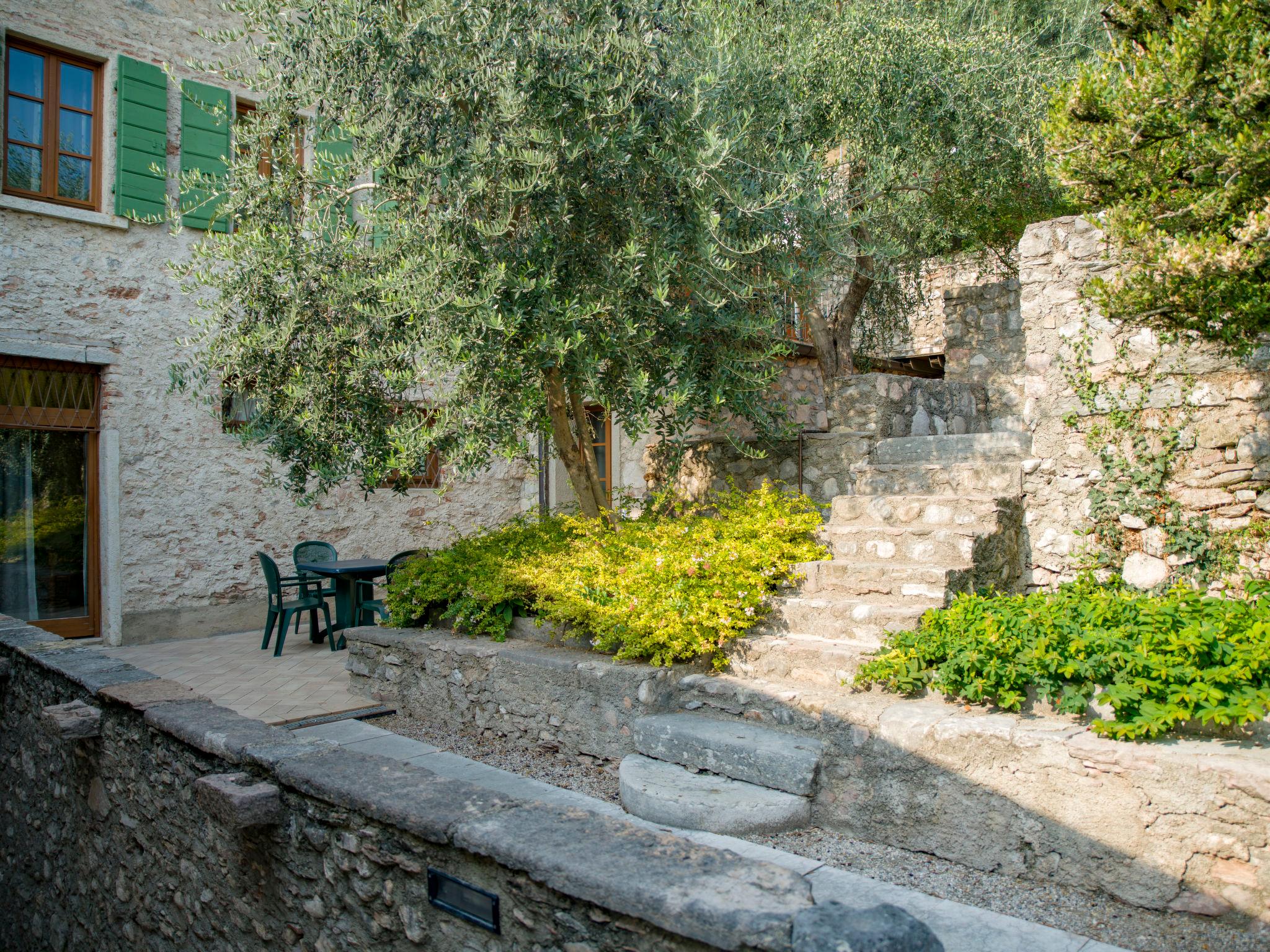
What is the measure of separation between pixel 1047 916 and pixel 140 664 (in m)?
6.82

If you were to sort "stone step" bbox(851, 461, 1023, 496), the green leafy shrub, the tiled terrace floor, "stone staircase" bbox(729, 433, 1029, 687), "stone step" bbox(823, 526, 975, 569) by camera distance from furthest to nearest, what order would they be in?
1. the tiled terrace floor
2. "stone step" bbox(851, 461, 1023, 496)
3. "stone step" bbox(823, 526, 975, 569)
4. "stone staircase" bbox(729, 433, 1029, 687)
5. the green leafy shrub

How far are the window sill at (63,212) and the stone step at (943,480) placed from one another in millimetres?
6954

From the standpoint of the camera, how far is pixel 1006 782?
328cm

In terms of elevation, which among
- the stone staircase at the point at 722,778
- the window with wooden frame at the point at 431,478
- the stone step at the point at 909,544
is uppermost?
the window with wooden frame at the point at 431,478

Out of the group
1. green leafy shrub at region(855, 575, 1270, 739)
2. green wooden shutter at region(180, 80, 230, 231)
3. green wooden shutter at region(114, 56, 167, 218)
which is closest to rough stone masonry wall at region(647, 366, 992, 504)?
green leafy shrub at region(855, 575, 1270, 739)

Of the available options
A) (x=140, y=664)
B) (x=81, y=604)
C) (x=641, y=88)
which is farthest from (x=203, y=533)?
(x=641, y=88)

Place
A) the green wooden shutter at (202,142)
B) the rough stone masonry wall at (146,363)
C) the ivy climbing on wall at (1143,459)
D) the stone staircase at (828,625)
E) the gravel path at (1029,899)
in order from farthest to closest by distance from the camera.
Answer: the green wooden shutter at (202,142) → the rough stone masonry wall at (146,363) → the ivy climbing on wall at (1143,459) → the stone staircase at (828,625) → the gravel path at (1029,899)

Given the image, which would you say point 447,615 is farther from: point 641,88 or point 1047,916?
point 1047,916

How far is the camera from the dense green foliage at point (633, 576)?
4559mm

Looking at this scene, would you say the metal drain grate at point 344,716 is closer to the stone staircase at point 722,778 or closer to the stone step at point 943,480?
the stone staircase at point 722,778

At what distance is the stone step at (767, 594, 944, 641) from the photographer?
4242 millimetres

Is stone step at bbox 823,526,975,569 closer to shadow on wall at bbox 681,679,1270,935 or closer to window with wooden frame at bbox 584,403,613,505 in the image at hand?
shadow on wall at bbox 681,679,1270,935

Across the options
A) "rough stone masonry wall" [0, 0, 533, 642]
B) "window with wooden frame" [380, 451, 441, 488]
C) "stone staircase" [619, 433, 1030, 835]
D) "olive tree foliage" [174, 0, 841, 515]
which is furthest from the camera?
"window with wooden frame" [380, 451, 441, 488]

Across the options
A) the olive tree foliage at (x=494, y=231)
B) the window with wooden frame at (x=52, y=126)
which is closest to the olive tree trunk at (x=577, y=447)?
the olive tree foliage at (x=494, y=231)
